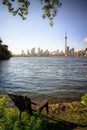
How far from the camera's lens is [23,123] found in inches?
301

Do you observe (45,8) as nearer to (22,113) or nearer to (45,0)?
(45,0)

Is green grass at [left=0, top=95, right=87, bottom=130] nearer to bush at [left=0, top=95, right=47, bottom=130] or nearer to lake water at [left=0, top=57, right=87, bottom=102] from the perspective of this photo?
bush at [left=0, top=95, right=47, bottom=130]

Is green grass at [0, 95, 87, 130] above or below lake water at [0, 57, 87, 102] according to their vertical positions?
above

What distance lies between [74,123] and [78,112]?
161 cm

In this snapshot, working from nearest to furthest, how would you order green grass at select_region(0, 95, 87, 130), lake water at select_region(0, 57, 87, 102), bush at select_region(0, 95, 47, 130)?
bush at select_region(0, 95, 47, 130) → green grass at select_region(0, 95, 87, 130) → lake water at select_region(0, 57, 87, 102)

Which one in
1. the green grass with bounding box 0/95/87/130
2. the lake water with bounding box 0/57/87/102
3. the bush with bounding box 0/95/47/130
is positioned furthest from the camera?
the lake water with bounding box 0/57/87/102

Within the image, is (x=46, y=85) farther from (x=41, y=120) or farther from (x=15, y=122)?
(x=15, y=122)

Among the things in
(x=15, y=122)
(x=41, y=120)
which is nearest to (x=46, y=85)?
(x=41, y=120)

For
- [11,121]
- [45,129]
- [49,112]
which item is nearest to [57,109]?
[49,112]

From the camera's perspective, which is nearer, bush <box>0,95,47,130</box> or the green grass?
bush <box>0,95,47,130</box>

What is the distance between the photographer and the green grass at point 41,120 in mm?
7295

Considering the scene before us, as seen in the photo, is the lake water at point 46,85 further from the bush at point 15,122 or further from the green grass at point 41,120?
the bush at point 15,122

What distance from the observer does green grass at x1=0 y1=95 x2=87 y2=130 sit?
730cm

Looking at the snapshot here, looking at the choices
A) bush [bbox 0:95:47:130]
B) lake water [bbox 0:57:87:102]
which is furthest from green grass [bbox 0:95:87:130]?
lake water [bbox 0:57:87:102]
